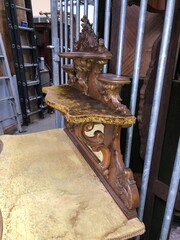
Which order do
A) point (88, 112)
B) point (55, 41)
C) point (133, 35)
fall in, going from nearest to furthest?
point (88, 112), point (133, 35), point (55, 41)

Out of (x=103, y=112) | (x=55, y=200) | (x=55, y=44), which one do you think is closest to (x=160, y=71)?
(x=103, y=112)

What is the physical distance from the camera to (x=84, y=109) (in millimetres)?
542

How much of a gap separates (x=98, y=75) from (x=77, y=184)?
14.8 inches

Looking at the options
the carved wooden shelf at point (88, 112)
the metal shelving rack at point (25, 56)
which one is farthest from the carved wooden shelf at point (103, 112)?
the metal shelving rack at point (25, 56)

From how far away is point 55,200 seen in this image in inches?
23.5

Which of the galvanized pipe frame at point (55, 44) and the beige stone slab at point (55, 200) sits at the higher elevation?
the galvanized pipe frame at point (55, 44)

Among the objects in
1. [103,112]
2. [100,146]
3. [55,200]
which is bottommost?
[55,200]

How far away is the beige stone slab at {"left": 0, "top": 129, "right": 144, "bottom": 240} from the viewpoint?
49cm

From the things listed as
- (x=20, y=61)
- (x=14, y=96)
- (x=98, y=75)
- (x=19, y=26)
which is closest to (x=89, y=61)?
(x=98, y=75)

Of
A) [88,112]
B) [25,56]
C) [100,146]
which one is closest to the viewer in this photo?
[88,112]

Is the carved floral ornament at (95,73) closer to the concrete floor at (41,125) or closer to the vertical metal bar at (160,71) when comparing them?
the vertical metal bar at (160,71)

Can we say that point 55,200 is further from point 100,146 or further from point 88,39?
point 88,39

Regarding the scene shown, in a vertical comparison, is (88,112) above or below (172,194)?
above

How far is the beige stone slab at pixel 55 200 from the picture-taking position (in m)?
0.49
